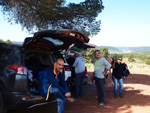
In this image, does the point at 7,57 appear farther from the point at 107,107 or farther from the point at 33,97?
the point at 107,107

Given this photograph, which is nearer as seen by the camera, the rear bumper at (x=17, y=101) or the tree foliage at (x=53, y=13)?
the rear bumper at (x=17, y=101)

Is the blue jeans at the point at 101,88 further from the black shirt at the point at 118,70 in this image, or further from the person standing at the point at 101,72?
the black shirt at the point at 118,70

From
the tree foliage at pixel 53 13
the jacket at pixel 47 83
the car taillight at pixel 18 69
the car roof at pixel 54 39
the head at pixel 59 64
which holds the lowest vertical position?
the jacket at pixel 47 83

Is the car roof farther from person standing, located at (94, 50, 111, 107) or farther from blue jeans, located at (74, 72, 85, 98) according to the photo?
blue jeans, located at (74, 72, 85, 98)

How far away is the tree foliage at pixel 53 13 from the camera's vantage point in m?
8.73

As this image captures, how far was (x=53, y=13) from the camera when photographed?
920cm

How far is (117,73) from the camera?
620cm

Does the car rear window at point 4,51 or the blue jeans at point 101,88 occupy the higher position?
the car rear window at point 4,51

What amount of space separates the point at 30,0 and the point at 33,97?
6.50 meters

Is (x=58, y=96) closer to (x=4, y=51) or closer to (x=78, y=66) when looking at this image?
(x=4, y=51)

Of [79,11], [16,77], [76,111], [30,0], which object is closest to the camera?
[16,77]

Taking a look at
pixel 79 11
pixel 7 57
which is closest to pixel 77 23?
pixel 79 11

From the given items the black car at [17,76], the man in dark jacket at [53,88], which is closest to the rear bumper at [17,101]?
the black car at [17,76]

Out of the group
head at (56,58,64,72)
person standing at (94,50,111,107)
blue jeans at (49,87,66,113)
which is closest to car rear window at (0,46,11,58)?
head at (56,58,64,72)
